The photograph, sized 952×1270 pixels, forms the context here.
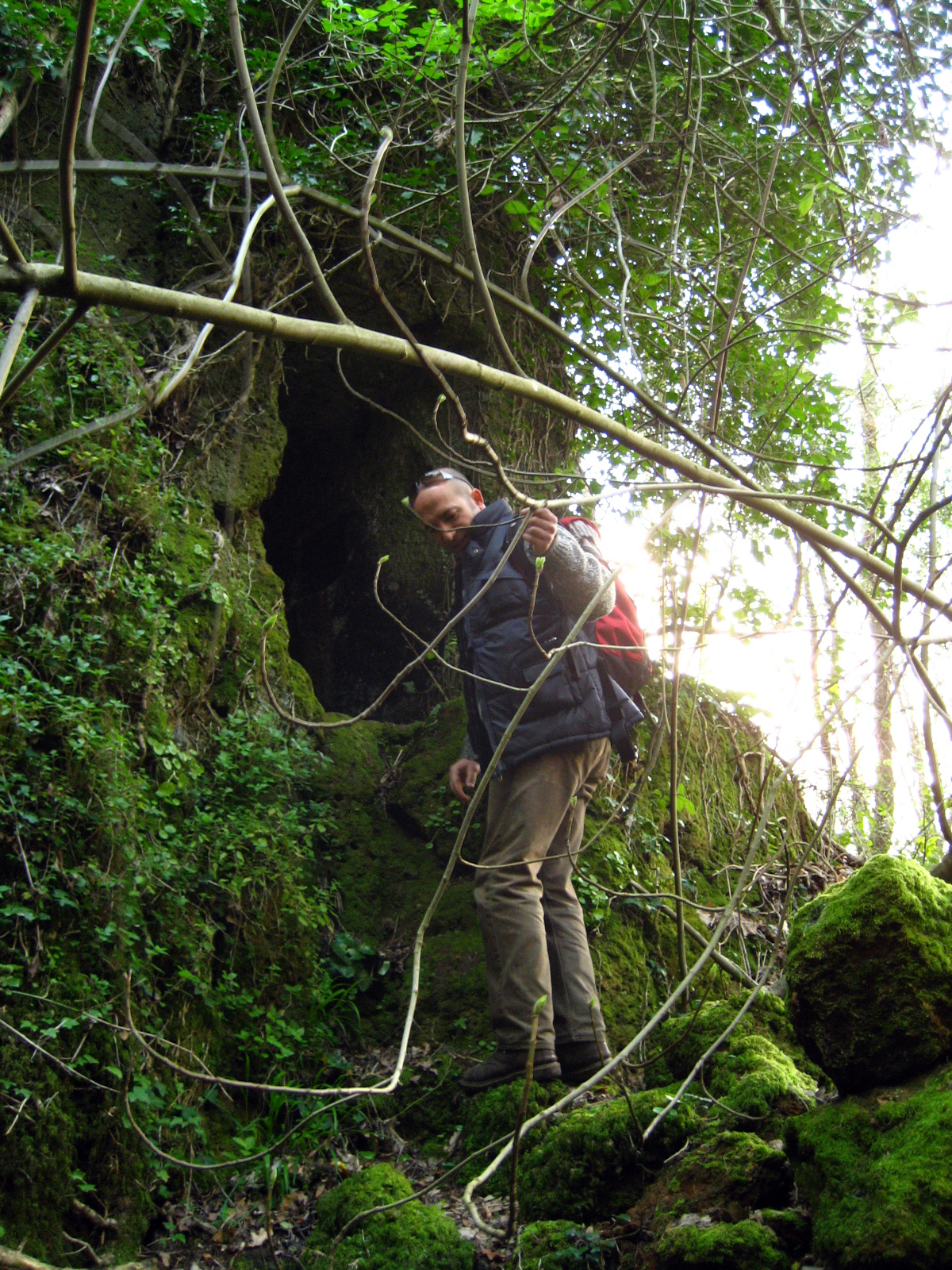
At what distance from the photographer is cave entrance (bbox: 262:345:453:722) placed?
5922mm

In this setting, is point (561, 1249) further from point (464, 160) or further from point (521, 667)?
point (464, 160)

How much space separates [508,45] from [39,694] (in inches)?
147

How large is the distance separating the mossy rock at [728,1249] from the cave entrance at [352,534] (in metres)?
3.83

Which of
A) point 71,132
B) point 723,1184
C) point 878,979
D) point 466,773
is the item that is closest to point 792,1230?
point 723,1184

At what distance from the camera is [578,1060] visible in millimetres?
3400

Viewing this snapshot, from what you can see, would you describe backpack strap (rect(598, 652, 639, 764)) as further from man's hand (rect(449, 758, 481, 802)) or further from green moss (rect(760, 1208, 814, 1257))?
green moss (rect(760, 1208, 814, 1257))

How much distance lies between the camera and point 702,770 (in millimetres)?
5230

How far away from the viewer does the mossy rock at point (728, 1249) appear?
1.91m

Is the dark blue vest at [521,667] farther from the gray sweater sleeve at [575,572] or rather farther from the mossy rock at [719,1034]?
the mossy rock at [719,1034]

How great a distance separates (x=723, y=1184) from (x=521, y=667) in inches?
75.4

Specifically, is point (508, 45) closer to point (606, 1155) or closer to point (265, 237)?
point (265, 237)

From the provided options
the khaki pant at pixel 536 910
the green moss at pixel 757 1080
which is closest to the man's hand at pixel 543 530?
the khaki pant at pixel 536 910

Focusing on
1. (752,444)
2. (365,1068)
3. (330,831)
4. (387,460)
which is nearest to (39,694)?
(330,831)

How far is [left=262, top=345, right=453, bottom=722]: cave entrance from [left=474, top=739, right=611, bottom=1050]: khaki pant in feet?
6.93
